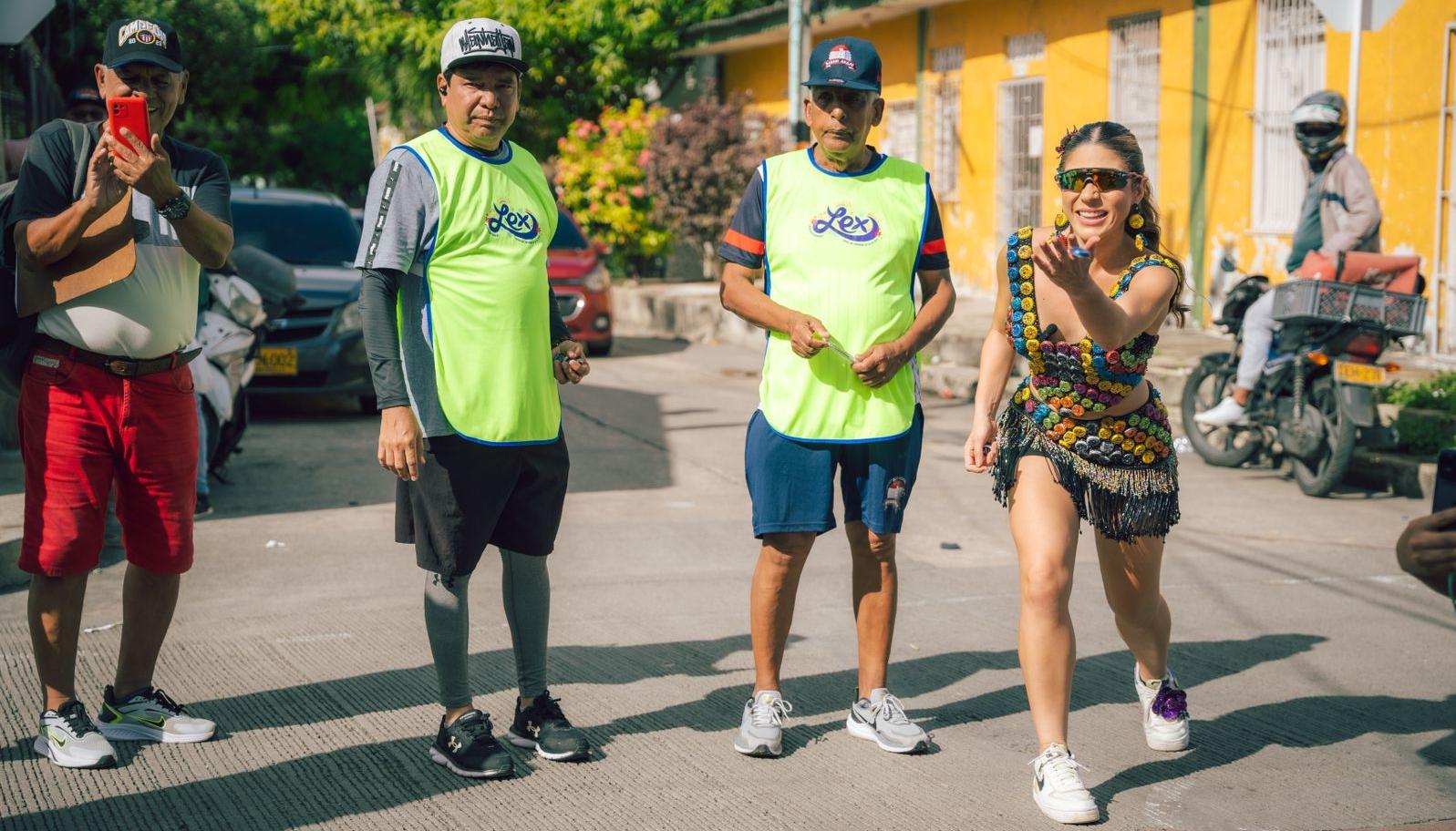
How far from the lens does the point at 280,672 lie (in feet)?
17.6

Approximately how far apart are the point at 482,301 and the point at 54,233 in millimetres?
1124

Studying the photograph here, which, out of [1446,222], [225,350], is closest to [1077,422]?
[225,350]

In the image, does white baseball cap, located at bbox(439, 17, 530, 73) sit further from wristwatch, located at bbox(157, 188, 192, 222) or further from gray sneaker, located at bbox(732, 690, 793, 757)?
gray sneaker, located at bbox(732, 690, 793, 757)

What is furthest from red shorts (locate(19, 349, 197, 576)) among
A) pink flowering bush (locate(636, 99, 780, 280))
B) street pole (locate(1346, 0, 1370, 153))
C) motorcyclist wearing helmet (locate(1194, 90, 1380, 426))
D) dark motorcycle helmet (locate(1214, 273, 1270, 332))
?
pink flowering bush (locate(636, 99, 780, 280))

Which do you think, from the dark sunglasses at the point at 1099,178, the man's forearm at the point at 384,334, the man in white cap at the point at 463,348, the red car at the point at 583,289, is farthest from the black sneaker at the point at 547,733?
the red car at the point at 583,289

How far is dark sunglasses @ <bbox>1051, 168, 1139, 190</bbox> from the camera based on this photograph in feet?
13.6

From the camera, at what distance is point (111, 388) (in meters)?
4.44

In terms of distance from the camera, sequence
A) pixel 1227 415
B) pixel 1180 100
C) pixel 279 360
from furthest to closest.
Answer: pixel 1180 100
pixel 279 360
pixel 1227 415

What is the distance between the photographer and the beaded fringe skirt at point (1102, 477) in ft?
14.2

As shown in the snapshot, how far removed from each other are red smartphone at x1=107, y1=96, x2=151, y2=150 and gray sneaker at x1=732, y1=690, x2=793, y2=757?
2272 mm

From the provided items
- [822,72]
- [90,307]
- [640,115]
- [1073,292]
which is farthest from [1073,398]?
[640,115]

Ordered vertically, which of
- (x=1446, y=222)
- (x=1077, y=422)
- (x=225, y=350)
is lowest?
(x=225, y=350)

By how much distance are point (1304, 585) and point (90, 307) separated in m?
5.05

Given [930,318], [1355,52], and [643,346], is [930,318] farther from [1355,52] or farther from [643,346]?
[643,346]
